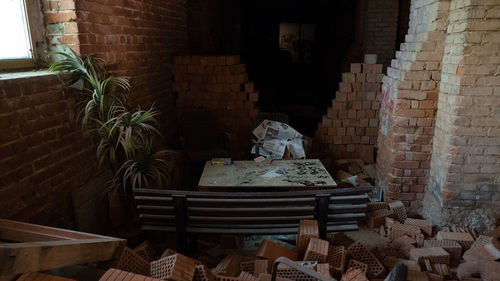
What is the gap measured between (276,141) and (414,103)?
5.61 ft

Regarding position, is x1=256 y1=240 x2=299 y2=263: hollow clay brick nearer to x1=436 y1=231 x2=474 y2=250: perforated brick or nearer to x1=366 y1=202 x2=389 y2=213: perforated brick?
x1=366 y1=202 x2=389 y2=213: perforated brick

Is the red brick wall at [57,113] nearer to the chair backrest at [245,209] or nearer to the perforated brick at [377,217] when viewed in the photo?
the chair backrest at [245,209]

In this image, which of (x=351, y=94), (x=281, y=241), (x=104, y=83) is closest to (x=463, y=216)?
(x=281, y=241)

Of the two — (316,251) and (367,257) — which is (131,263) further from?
(367,257)

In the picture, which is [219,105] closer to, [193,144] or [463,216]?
[193,144]

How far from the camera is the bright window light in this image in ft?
7.98

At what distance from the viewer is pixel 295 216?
8.69 feet

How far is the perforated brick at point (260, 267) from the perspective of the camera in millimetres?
2404

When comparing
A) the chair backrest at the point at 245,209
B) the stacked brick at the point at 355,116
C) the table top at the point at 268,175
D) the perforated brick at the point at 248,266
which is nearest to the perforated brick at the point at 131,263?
the chair backrest at the point at 245,209

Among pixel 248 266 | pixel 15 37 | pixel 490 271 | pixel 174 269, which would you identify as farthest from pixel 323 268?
pixel 15 37

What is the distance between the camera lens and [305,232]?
8.27 ft

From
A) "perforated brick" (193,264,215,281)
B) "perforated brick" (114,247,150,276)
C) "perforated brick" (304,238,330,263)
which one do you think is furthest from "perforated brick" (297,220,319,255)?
"perforated brick" (114,247,150,276)

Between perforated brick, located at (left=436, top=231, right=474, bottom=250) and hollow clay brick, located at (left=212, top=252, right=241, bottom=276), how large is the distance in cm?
189

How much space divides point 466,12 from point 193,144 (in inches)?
136
